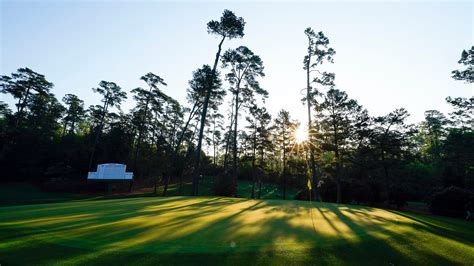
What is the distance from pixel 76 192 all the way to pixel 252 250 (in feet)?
133

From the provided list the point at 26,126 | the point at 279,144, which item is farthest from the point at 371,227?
the point at 26,126

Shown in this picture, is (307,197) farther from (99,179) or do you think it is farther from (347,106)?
(99,179)

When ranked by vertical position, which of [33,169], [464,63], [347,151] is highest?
[464,63]

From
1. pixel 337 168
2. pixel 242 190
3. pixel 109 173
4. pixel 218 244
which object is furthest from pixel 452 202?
pixel 109 173

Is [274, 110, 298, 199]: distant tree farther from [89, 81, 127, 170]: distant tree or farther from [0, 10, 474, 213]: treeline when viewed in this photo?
[89, 81, 127, 170]: distant tree

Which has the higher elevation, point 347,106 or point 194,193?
point 347,106

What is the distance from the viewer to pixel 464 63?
23594mm

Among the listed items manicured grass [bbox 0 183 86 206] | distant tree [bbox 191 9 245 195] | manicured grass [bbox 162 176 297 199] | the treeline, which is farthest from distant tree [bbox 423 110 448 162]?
manicured grass [bbox 0 183 86 206]

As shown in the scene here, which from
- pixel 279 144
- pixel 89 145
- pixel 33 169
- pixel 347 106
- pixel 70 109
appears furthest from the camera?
pixel 70 109

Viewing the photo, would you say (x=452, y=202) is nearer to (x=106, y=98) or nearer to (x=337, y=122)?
(x=337, y=122)

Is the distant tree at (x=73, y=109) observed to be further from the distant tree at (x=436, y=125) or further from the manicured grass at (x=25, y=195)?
the distant tree at (x=436, y=125)

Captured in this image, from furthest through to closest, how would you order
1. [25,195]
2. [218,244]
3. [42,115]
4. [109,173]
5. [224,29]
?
1. [42,115]
2. [109,173]
3. [25,195]
4. [224,29]
5. [218,244]

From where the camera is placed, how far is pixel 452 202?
21781 millimetres

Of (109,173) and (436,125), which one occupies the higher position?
(436,125)
